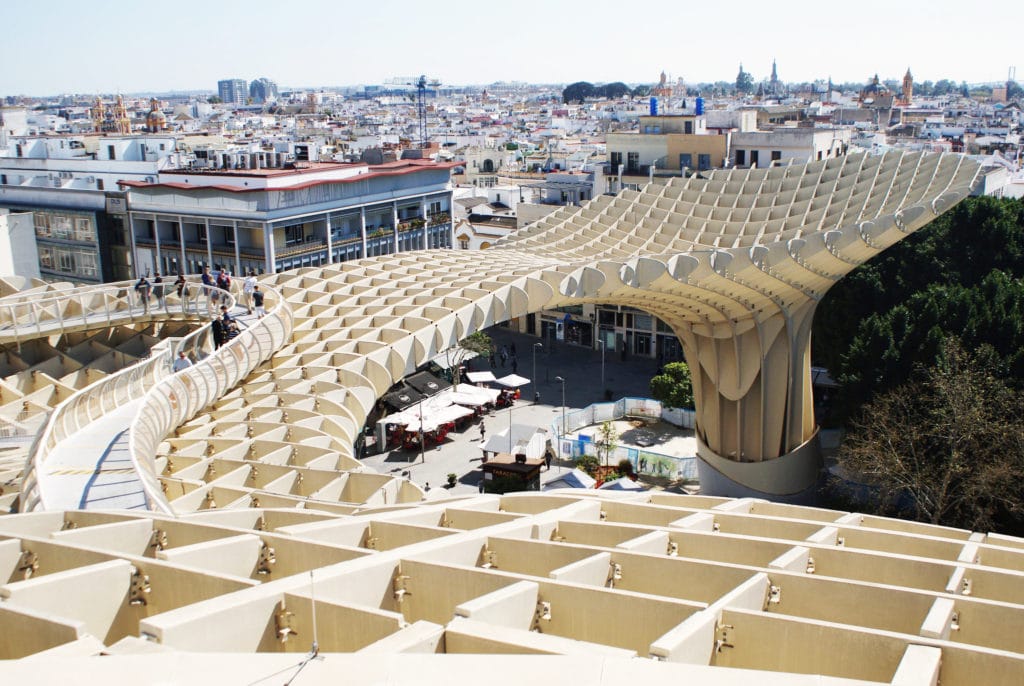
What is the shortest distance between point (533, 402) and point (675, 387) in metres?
7.48

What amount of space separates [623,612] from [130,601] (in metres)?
4.40

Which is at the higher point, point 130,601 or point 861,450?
point 130,601

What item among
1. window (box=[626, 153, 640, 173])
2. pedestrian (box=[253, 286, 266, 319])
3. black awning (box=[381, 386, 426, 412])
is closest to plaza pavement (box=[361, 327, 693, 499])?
black awning (box=[381, 386, 426, 412])

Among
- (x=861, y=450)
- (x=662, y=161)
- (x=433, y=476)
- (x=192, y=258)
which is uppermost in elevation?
(x=662, y=161)

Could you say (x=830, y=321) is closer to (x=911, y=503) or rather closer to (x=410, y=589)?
(x=911, y=503)

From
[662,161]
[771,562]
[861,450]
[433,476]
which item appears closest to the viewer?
[771,562]

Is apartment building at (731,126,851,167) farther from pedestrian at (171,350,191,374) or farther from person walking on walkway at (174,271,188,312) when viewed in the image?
pedestrian at (171,350,191,374)

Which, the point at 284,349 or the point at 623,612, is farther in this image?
the point at 284,349

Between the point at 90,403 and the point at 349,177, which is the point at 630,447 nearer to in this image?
the point at 349,177

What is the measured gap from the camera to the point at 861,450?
29.0m

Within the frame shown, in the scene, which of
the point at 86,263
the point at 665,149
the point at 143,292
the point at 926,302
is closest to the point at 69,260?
the point at 86,263

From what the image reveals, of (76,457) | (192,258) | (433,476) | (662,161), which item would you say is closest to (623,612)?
(76,457)

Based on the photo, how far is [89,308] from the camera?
939 inches

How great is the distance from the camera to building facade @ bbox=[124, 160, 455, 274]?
4859 centimetres
